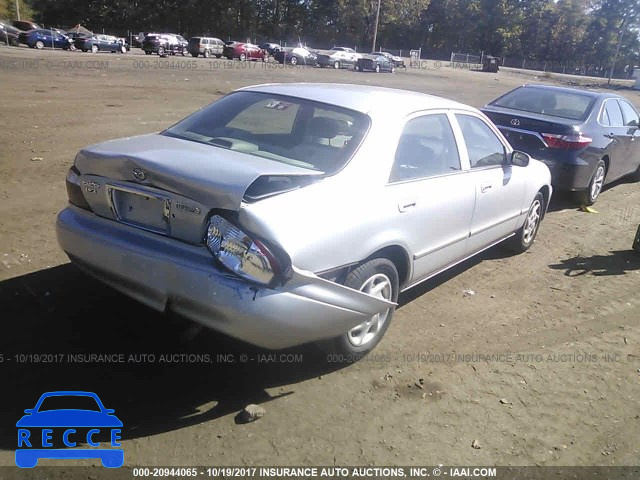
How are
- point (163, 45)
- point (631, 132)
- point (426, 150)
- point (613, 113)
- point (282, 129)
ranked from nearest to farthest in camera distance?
1. point (282, 129)
2. point (426, 150)
3. point (613, 113)
4. point (631, 132)
5. point (163, 45)

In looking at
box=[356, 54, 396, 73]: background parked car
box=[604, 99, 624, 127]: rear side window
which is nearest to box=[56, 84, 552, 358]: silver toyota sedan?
box=[604, 99, 624, 127]: rear side window

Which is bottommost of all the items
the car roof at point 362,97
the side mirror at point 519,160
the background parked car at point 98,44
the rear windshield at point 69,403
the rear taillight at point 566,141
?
the background parked car at point 98,44

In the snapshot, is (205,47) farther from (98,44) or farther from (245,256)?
(245,256)

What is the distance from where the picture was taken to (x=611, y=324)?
4797 mm

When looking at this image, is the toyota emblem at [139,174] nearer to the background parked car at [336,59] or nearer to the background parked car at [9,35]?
the background parked car at [336,59]

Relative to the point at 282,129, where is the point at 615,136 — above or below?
below

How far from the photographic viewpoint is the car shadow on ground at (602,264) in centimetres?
592

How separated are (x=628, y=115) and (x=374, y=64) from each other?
1402 inches

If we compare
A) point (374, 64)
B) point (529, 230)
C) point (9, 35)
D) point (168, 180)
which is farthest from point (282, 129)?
point (9, 35)

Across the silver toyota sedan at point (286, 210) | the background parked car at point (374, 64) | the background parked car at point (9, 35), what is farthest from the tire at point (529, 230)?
the background parked car at point (9, 35)

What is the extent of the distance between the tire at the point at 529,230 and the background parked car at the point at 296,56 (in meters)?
39.5

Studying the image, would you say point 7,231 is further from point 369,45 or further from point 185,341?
point 369,45

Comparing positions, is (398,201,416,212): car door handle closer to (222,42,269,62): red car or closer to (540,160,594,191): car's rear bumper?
(540,160,594,191): car's rear bumper

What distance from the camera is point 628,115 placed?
923 cm
